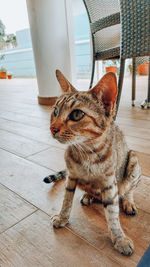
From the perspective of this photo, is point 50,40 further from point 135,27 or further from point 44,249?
point 44,249

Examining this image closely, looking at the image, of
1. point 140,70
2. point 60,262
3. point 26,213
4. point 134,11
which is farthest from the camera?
point 140,70

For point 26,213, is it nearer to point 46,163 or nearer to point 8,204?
point 8,204

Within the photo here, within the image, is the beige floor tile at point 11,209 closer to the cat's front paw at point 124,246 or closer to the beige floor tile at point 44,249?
the beige floor tile at point 44,249

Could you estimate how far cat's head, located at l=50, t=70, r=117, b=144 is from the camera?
0.69m

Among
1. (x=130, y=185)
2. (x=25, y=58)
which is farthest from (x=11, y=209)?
(x=25, y=58)

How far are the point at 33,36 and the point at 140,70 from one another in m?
3.78

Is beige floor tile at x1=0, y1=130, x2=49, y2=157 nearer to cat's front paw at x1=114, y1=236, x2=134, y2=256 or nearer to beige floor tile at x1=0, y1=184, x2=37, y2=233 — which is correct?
beige floor tile at x1=0, y1=184, x2=37, y2=233

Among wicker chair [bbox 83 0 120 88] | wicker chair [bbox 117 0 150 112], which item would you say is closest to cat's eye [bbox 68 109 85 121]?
wicker chair [bbox 117 0 150 112]

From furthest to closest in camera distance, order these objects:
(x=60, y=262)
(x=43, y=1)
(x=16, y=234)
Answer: (x=43, y=1), (x=16, y=234), (x=60, y=262)

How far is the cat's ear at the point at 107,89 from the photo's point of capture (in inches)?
26.6

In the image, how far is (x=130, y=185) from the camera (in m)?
0.88

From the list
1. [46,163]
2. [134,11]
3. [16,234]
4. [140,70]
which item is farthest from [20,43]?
[16,234]

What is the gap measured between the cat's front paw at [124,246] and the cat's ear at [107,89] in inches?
18.2

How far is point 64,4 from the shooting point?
2594 mm
